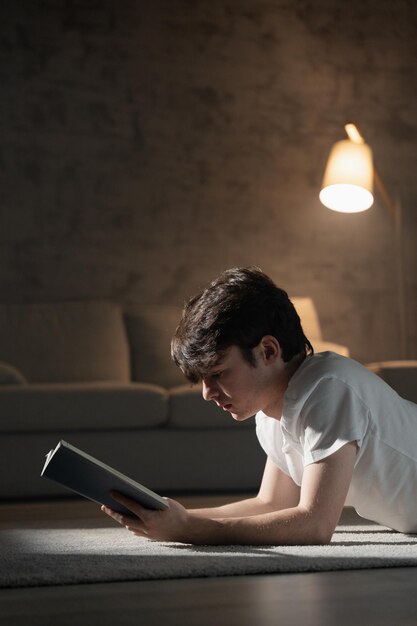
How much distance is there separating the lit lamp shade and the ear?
2.68m

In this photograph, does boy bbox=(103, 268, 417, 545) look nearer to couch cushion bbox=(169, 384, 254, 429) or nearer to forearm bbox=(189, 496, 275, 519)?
forearm bbox=(189, 496, 275, 519)

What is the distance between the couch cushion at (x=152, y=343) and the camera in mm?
4266

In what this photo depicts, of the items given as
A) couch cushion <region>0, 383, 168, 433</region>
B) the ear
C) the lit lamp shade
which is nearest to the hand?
the ear

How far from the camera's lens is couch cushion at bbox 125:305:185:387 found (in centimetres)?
427

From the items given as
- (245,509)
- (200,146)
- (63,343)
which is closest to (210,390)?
(245,509)

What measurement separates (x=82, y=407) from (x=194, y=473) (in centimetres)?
48

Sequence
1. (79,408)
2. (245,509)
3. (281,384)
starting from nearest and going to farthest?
1. (281,384)
2. (245,509)
3. (79,408)

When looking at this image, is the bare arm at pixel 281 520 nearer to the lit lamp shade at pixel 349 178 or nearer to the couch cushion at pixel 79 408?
the couch cushion at pixel 79 408

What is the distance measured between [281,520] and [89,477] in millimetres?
358

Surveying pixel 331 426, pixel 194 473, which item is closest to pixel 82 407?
pixel 194 473

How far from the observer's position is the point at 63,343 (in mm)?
4207

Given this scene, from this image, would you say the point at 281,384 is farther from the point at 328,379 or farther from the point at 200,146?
the point at 200,146

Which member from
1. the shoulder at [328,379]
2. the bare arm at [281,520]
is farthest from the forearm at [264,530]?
the shoulder at [328,379]

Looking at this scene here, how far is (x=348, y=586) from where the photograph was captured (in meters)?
1.39
